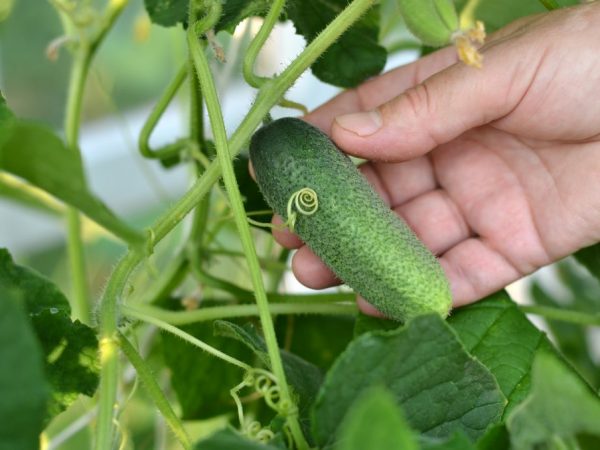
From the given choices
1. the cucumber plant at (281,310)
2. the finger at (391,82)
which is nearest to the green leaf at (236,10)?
the cucumber plant at (281,310)

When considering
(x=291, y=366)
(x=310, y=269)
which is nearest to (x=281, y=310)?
(x=310, y=269)

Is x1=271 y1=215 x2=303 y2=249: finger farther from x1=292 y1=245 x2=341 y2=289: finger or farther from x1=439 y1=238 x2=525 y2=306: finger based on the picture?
x1=439 y1=238 x2=525 y2=306: finger

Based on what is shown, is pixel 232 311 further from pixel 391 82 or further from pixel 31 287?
pixel 391 82

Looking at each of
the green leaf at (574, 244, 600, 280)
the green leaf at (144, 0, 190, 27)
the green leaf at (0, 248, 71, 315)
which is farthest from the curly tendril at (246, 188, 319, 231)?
the green leaf at (574, 244, 600, 280)

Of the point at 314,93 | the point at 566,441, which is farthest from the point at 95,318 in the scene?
the point at 314,93

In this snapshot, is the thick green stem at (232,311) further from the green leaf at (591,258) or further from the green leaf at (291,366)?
the green leaf at (591,258)

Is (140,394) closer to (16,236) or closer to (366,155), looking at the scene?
(366,155)

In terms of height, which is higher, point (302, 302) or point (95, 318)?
point (95, 318)

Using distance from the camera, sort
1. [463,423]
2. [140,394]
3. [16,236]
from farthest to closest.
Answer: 1. [16,236]
2. [140,394]
3. [463,423]
